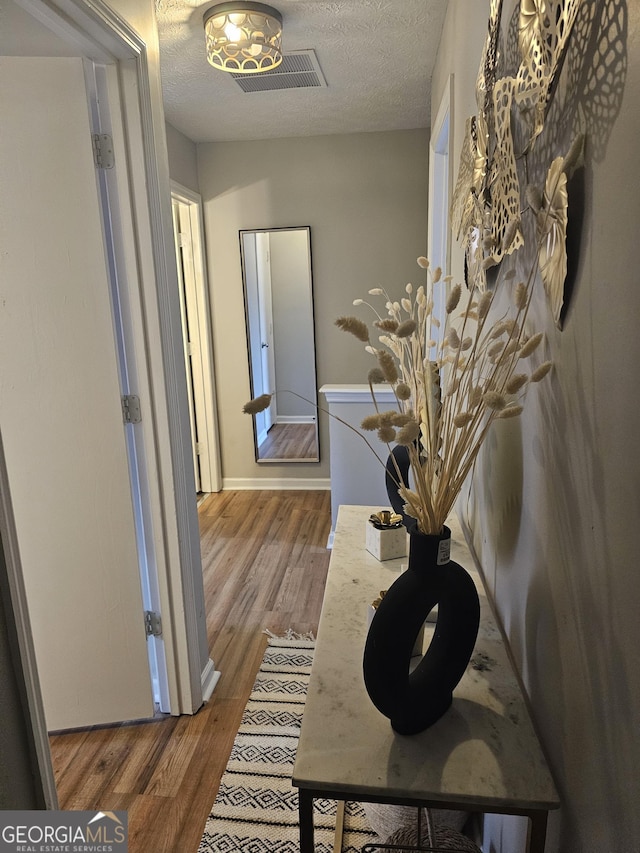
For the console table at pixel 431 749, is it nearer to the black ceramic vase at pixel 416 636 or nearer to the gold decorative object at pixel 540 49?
the black ceramic vase at pixel 416 636

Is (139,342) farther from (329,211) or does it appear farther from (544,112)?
(329,211)

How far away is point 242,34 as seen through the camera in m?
2.08

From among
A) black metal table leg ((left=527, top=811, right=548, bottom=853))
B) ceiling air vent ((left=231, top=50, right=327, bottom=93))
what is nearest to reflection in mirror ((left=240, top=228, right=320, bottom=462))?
ceiling air vent ((left=231, top=50, right=327, bottom=93))

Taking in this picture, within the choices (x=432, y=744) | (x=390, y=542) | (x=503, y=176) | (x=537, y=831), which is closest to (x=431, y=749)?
(x=432, y=744)

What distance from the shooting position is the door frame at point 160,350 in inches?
57.8

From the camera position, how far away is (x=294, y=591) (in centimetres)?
272

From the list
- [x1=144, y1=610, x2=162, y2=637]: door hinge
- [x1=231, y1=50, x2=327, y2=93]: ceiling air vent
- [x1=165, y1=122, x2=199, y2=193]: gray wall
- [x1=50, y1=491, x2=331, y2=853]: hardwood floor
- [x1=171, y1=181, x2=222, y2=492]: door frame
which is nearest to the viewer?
[x1=50, y1=491, x2=331, y2=853]: hardwood floor

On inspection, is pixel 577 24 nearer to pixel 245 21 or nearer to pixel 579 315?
pixel 579 315

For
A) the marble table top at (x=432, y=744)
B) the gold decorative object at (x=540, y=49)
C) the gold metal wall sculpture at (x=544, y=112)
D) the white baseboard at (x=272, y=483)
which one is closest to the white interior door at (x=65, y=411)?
the marble table top at (x=432, y=744)

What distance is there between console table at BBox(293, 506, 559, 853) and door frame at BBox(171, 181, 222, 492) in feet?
10.3

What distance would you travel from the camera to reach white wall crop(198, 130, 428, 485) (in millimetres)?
3631

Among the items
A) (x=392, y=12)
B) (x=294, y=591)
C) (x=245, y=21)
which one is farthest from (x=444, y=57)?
(x=294, y=591)

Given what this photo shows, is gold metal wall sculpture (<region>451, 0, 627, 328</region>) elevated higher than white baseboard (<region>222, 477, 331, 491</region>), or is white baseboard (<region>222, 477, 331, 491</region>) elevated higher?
gold metal wall sculpture (<region>451, 0, 627, 328</region>)

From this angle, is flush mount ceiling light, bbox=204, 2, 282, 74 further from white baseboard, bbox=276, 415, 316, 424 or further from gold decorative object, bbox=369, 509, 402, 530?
white baseboard, bbox=276, 415, 316, 424
